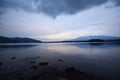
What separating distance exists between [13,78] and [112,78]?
1225cm

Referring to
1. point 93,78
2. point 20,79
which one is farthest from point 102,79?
point 20,79

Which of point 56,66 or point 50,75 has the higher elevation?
point 50,75

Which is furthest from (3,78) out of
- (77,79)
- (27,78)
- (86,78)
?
(86,78)

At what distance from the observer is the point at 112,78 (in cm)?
1073

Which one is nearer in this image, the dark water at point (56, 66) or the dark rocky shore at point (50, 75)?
the dark rocky shore at point (50, 75)

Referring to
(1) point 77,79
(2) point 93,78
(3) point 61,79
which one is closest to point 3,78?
(3) point 61,79

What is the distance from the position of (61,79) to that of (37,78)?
2961 millimetres

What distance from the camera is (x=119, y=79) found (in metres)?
10.4

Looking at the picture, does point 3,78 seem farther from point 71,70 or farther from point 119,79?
point 119,79

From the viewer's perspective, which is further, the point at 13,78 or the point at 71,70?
the point at 71,70

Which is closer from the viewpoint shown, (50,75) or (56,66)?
(50,75)

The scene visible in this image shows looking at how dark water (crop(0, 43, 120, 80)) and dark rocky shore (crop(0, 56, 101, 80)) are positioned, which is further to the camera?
dark water (crop(0, 43, 120, 80))

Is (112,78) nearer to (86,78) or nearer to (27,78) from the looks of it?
(86,78)

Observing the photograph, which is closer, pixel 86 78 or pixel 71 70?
pixel 86 78
